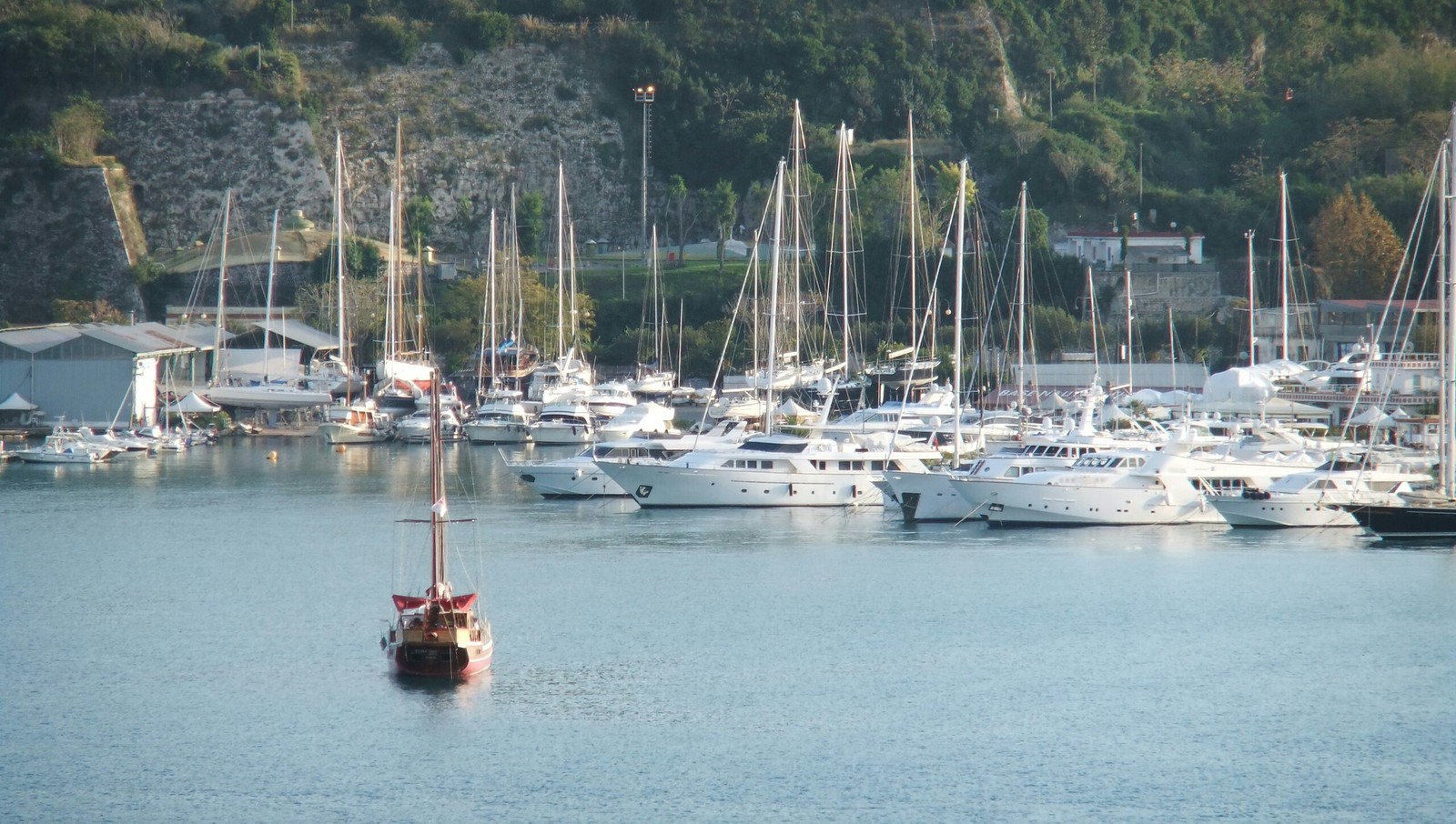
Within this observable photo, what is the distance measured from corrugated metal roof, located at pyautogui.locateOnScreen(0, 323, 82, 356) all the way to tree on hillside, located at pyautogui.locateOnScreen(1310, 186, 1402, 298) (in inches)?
1897

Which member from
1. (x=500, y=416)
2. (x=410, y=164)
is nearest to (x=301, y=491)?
(x=500, y=416)

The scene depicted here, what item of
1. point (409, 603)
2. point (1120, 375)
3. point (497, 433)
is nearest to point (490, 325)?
point (497, 433)

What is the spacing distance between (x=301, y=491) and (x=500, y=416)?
1604cm

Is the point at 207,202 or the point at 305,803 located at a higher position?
the point at 207,202

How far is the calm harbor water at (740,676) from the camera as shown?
26.3 m

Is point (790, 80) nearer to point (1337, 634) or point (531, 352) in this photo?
point (531, 352)

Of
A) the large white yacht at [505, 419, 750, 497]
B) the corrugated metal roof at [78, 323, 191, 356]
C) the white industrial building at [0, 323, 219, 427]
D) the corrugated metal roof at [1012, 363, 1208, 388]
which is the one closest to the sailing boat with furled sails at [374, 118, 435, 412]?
the corrugated metal roof at [78, 323, 191, 356]

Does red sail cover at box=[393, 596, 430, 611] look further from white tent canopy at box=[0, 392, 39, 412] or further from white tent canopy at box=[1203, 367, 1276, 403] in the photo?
white tent canopy at box=[0, 392, 39, 412]

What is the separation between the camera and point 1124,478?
46.1 meters

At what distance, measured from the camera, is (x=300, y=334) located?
270ft

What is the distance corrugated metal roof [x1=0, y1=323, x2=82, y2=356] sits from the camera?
73000 mm

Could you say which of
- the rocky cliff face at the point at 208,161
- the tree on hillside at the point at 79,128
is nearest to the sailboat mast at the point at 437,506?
the rocky cliff face at the point at 208,161

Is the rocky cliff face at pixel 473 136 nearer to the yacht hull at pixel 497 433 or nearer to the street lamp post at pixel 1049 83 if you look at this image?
the street lamp post at pixel 1049 83

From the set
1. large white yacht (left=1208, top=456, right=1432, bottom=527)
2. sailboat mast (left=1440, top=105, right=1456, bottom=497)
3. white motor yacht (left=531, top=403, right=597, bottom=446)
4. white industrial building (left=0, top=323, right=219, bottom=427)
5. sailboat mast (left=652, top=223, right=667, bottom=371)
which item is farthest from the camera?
sailboat mast (left=652, top=223, right=667, bottom=371)
